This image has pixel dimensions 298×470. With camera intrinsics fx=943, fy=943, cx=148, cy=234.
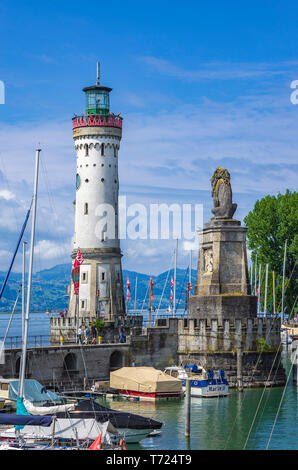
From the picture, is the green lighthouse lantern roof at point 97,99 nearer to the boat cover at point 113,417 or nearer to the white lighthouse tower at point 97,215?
the white lighthouse tower at point 97,215

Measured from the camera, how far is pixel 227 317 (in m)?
71.3

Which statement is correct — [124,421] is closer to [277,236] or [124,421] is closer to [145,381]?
[145,381]

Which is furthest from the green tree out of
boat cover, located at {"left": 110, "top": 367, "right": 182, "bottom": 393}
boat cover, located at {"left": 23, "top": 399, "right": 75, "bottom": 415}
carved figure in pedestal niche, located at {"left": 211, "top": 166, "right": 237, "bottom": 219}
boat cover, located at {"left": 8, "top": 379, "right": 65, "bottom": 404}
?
boat cover, located at {"left": 23, "top": 399, "right": 75, "bottom": 415}

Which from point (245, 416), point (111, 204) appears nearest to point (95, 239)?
point (111, 204)

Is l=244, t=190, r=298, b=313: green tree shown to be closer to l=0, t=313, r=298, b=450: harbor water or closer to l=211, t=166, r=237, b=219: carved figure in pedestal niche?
l=211, t=166, r=237, b=219: carved figure in pedestal niche

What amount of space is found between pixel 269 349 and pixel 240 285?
17.5 feet

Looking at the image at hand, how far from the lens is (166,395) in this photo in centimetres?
6369

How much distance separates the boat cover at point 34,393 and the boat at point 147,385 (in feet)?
23.2

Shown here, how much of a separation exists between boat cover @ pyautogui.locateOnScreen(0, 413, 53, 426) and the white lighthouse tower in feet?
151

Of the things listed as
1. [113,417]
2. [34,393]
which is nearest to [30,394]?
[34,393]

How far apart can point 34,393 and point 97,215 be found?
3619 centimetres

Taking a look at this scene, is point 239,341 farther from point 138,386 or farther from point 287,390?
point 138,386

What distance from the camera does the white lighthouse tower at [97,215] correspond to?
9194 cm

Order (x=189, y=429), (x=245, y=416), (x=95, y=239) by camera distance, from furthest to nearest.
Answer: (x=95, y=239), (x=245, y=416), (x=189, y=429)
